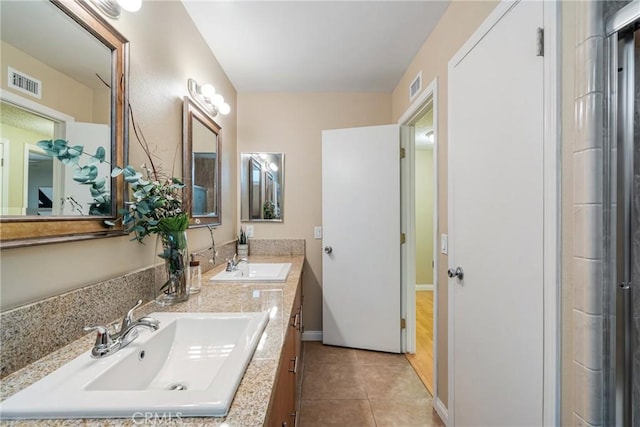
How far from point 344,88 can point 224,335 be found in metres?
2.46

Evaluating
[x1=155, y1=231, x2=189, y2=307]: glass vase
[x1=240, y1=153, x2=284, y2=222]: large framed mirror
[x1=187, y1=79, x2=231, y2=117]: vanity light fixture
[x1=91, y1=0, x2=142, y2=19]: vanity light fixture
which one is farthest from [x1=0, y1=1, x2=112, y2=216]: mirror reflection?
[x1=240, y1=153, x2=284, y2=222]: large framed mirror

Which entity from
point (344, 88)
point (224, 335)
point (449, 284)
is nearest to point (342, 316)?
point (449, 284)

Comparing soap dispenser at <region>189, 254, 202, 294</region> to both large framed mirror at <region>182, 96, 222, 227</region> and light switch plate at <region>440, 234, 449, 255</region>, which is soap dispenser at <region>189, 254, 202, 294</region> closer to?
large framed mirror at <region>182, 96, 222, 227</region>

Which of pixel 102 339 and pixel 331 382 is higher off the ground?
pixel 102 339

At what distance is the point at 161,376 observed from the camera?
86 cm

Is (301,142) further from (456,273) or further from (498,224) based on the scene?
(498,224)

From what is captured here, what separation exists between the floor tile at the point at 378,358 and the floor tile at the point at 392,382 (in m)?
0.06

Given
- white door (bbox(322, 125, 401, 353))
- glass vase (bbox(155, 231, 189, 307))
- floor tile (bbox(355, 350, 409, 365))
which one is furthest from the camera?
white door (bbox(322, 125, 401, 353))

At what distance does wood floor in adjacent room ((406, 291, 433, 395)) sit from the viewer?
7.14 ft

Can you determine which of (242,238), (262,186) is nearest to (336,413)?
(242,238)

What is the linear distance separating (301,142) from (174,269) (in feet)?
6.24

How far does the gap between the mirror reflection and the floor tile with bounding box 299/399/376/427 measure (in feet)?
5.43

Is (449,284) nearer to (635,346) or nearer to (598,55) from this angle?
(635,346)

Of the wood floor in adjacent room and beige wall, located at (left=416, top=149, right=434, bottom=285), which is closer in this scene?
the wood floor in adjacent room
